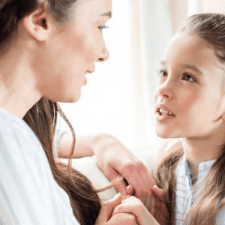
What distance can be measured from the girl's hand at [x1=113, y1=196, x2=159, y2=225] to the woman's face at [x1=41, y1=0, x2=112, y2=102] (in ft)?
1.12

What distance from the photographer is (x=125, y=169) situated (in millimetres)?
1103

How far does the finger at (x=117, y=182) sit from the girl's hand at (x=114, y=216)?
0.11ft

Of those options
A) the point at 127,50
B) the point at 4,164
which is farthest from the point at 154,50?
the point at 4,164

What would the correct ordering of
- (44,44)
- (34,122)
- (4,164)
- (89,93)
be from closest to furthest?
(4,164)
(44,44)
(34,122)
(89,93)

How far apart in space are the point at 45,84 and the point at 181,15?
119 centimetres

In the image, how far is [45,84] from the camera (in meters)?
0.81

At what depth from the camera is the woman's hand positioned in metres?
1.11

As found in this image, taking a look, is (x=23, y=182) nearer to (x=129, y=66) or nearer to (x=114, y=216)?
(x=114, y=216)

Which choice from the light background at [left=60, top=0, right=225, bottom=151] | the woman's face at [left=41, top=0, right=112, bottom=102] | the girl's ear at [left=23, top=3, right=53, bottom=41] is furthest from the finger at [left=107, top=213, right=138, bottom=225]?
the light background at [left=60, top=0, right=225, bottom=151]

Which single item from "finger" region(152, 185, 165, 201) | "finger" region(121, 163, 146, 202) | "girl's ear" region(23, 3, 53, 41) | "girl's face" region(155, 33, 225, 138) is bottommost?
"finger" region(152, 185, 165, 201)

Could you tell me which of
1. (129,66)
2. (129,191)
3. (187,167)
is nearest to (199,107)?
(187,167)

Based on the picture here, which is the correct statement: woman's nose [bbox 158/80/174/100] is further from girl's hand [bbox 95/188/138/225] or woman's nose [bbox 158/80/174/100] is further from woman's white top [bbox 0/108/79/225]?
woman's white top [bbox 0/108/79/225]

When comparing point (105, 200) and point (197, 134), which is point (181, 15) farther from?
point (105, 200)

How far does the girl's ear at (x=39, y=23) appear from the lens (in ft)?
2.42
